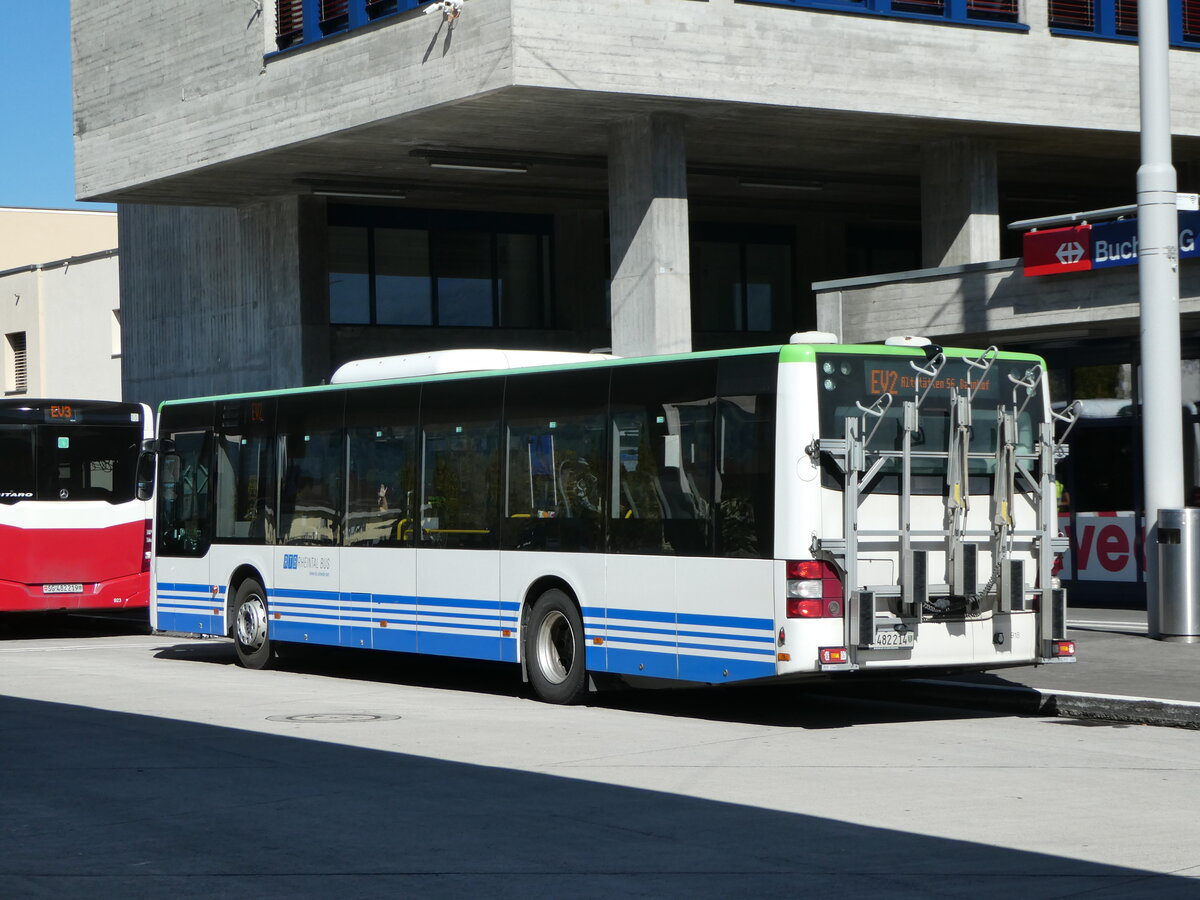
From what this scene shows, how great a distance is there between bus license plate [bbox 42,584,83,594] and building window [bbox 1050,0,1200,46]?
16101 millimetres

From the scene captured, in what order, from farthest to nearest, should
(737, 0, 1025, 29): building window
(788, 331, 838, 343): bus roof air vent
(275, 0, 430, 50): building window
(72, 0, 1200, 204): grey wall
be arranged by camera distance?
(275, 0, 430, 50): building window → (737, 0, 1025, 29): building window → (72, 0, 1200, 204): grey wall → (788, 331, 838, 343): bus roof air vent

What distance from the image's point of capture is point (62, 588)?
74.9ft

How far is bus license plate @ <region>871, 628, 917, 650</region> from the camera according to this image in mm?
12344

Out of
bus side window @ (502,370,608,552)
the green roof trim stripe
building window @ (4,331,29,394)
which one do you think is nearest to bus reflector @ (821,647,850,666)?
the green roof trim stripe

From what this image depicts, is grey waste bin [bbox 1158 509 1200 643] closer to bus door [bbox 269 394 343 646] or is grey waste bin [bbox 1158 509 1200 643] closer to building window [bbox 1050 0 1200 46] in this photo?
bus door [bbox 269 394 343 646]

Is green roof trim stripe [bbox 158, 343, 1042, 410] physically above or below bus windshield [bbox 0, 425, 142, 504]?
above

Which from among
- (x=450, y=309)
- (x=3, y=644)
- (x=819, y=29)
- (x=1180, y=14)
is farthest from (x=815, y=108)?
(x=3, y=644)

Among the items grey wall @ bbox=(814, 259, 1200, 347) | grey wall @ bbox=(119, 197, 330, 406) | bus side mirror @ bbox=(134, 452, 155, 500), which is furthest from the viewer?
grey wall @ bbox=(119, 197, 330, 406)

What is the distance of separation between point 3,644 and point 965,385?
14.1 metres

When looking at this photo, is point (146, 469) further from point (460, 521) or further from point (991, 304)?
point (991, 304)

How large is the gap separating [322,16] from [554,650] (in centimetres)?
1478

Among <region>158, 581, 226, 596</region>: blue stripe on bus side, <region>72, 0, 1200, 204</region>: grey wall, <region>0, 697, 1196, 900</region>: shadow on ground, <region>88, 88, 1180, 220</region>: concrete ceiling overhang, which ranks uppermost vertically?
<region>72, 0, 1200, 204</region>: grey wall

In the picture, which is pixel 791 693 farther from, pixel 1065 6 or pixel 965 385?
pixel 1065 6

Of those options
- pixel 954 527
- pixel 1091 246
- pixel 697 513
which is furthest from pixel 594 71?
pixel 954 527
